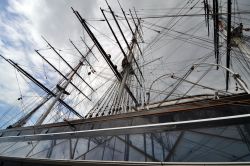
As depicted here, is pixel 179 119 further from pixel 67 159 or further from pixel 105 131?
pixel 67 159

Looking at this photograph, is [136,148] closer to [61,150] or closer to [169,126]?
[169,126]

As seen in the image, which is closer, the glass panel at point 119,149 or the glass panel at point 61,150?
the glass panel at point 119,149

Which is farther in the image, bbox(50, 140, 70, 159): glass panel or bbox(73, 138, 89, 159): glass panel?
bbox(50, 140, 70, 159): glass panel

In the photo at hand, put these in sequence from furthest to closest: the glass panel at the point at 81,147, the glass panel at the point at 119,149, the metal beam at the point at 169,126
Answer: the glass panel at the point at 81,147, the glass panel at the point at 119,149, the metal beam at the point at 169,126

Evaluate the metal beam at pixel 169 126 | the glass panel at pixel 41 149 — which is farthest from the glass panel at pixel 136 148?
the glass panel at pixel 41 149

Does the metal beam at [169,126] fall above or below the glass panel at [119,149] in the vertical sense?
above

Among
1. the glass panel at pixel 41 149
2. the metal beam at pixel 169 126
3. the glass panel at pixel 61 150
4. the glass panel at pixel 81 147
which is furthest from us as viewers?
the glass panel at pixel 41 149

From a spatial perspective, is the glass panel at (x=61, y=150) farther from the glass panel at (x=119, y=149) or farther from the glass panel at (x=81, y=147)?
the glass panel at (x=119, y=149)

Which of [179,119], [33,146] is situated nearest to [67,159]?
[33,146]

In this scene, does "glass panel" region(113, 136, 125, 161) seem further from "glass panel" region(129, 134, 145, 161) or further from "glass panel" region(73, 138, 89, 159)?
"glass panel" region(73, 138, 89, 159)

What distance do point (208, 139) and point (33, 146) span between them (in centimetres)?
491

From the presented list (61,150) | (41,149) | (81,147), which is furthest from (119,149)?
(41,149)

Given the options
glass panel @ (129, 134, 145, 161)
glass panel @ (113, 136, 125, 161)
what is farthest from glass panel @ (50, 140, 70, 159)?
glass panel @ (129, 134, 145, 161)

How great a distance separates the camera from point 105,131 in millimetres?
4230
